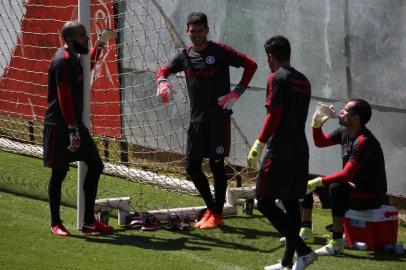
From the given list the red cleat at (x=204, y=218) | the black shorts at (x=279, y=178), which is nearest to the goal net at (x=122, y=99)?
the red cleat at (x=204, y=218)

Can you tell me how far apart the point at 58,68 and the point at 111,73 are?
10.2 feet

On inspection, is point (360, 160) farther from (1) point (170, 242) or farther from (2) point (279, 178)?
(1) point (170, 242)

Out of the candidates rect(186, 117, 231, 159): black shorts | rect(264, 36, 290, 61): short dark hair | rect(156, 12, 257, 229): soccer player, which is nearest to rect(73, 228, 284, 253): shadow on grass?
rect(156, 12, 257, 229): soccer player

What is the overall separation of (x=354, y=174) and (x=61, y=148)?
222 cm

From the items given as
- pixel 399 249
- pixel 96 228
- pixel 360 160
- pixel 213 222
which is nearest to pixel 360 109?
pixel 360 160

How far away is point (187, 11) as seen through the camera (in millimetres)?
9594

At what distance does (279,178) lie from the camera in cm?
594

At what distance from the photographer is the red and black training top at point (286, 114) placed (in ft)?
19.2

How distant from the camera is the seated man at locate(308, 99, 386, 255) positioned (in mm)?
6527

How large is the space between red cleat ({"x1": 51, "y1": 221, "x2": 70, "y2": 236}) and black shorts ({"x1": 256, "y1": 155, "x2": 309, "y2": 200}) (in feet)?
5.73

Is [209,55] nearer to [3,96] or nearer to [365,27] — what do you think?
[365,27]

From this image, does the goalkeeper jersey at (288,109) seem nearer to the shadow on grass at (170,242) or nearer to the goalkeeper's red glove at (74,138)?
the shadow on grass at (170,242)

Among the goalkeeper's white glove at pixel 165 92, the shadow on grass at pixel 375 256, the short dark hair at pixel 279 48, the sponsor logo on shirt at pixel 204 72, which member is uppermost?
the short dark hair at pixel 279 48

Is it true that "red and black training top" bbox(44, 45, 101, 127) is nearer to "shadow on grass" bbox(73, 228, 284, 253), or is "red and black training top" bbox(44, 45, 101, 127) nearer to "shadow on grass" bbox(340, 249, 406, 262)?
"shadow on grass" bbox(73, 228, 284, 253)
